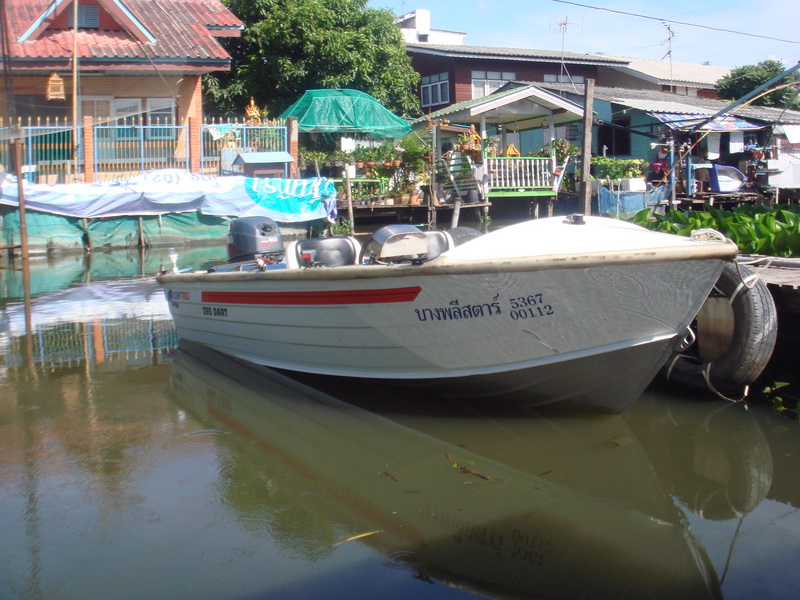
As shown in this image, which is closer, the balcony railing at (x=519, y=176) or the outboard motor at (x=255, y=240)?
the outboard motor at (x=255, y=240)

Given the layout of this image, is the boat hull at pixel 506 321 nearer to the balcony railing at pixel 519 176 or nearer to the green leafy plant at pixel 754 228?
the green leafy plant at pixel 754 228

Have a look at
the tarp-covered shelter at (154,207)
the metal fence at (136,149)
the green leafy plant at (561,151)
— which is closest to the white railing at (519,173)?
the green leafy plant at (561,151)

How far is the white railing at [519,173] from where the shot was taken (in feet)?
73.5

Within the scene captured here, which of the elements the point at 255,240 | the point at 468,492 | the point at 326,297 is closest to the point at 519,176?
the point at 255,240

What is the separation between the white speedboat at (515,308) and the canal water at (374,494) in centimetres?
38

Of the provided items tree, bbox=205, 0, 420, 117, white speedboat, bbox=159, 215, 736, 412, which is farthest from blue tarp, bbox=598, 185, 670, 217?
white speedboat, bbox=159, 215, 736, 412

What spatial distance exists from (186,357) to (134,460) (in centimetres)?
321

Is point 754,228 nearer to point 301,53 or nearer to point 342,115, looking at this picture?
point 342,115

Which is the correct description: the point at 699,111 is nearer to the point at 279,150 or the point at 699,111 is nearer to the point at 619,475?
the point at 279,150

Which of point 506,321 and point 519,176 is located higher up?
point 519,176

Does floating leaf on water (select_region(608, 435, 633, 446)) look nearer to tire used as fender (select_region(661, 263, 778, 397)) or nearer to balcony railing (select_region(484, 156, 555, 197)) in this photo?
tire used as fender (select_region(661, 263, 778, 397))

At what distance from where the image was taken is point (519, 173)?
22.7 meters

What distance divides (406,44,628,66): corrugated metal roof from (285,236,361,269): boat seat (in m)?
24.5

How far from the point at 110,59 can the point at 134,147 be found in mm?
2713
